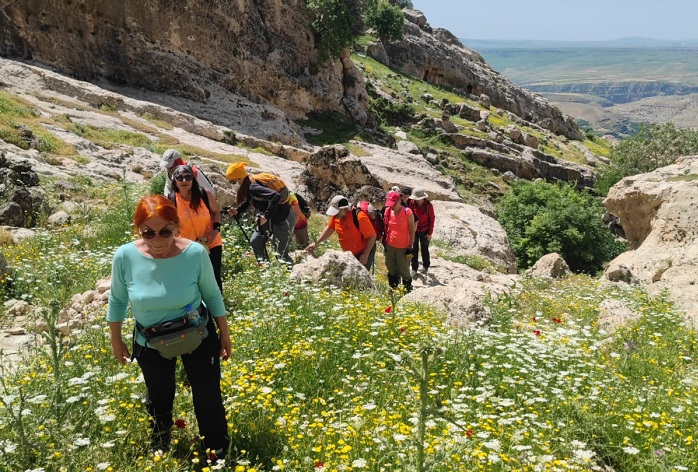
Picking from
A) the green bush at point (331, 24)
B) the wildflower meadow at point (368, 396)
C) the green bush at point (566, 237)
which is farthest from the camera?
the green bush at point (331, 24)

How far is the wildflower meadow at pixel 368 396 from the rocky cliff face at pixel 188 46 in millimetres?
25637

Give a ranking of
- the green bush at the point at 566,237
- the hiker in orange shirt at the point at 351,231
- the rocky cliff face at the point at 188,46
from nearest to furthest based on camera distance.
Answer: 1. the hiker in orange shirt at the point at 351,231
2. the rocky cliff face at the point at 188,46
3. the green bush at the point at 566,237

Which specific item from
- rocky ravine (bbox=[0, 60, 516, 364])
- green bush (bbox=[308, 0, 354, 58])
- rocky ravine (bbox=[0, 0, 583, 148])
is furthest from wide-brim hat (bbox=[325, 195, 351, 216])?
green bush (bbox=[308, 0, 354, 58])

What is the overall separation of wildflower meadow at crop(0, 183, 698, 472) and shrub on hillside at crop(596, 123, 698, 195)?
46346 mm

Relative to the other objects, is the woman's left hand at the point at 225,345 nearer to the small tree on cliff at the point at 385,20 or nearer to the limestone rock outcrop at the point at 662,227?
the limestone rock outcrop at the point at 662,227

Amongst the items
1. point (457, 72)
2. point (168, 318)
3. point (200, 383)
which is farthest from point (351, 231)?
point (457, 72)

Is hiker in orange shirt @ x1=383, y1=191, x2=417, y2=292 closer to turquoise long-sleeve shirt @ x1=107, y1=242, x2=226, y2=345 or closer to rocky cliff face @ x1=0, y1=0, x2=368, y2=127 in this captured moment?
turquoise long-sleeve shirt @ x1=107, y1=242, x2=226, y2=345

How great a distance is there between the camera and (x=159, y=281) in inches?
147

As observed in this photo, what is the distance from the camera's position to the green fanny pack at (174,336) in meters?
3.68

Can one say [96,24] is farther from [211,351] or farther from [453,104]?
[453,104]

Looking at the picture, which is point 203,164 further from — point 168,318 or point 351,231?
point 168,318

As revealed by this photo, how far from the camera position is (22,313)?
7203mm

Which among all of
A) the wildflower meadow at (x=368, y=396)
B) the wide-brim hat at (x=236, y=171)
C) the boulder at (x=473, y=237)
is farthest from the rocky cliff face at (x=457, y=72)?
the wildflower meadow at (x=368, y=396)

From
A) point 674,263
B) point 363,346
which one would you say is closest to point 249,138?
point 674,263
